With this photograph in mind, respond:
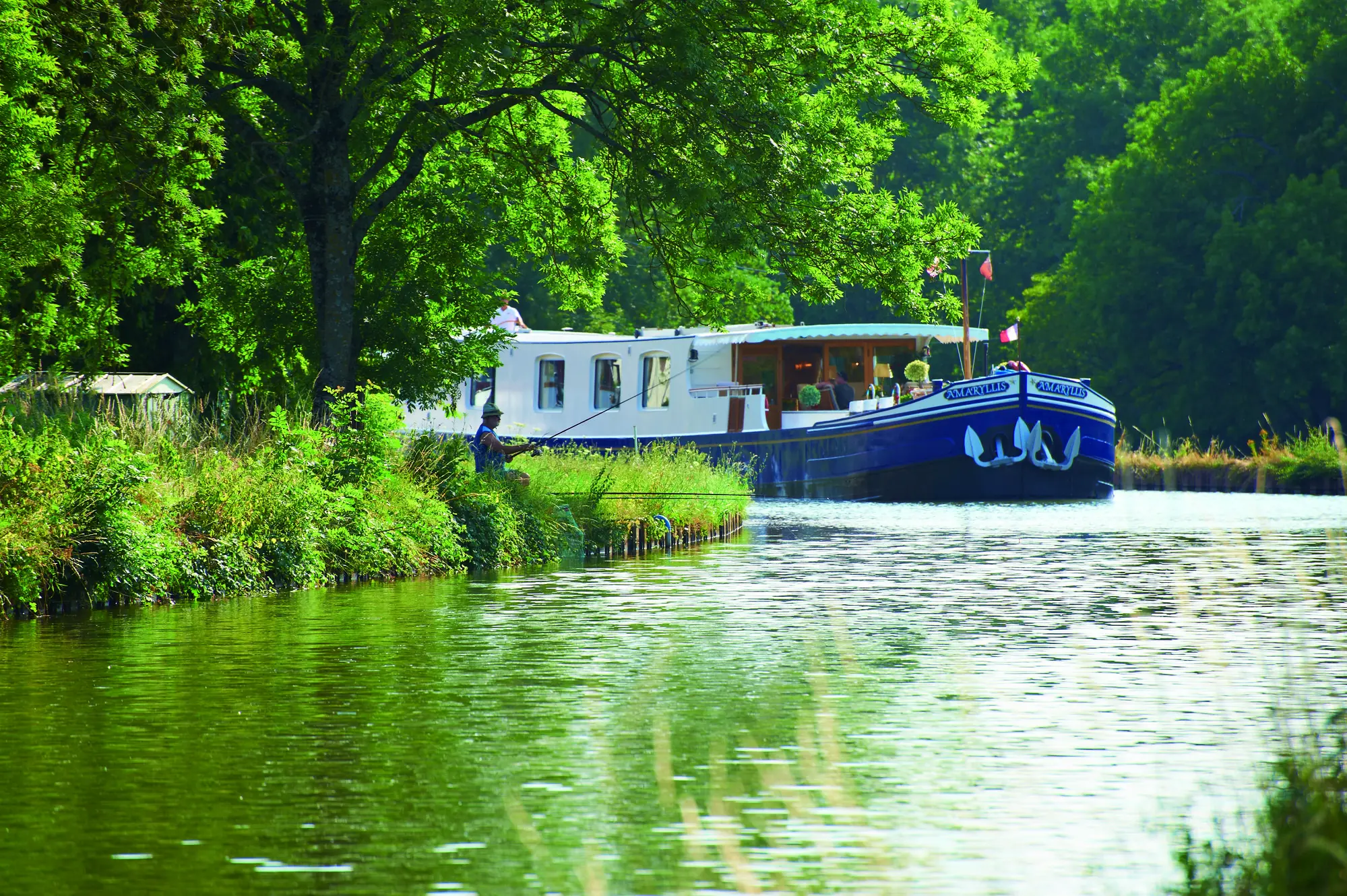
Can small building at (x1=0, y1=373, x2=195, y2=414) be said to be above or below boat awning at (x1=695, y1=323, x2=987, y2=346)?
below

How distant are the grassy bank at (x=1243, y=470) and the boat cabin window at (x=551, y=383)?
1350 centimetres

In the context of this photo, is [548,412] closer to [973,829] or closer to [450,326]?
[450,326]

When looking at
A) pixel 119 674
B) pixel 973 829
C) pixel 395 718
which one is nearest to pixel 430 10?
pixel 119 674

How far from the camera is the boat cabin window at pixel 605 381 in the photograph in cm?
4347

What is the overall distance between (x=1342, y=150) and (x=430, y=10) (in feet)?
131

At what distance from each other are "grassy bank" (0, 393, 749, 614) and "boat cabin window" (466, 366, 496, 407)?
20.4 metres

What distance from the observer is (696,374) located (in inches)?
1678

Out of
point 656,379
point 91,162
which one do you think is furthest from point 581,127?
point 656,379

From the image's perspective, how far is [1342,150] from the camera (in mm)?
53531

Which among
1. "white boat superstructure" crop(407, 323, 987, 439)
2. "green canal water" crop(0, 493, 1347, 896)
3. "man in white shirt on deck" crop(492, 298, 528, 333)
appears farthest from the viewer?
"man in white shirt on deck" crop(492, 298, 528, 333)

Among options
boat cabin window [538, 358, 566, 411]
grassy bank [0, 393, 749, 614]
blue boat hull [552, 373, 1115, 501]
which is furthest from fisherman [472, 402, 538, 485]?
boat cabin window [538, 358, 566, 411]

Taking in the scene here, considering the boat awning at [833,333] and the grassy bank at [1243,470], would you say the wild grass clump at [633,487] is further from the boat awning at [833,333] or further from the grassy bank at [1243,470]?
the grassy bank at [1243,470]

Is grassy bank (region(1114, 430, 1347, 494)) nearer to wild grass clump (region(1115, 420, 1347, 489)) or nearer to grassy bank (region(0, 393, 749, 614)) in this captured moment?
wild grass clump (region(1115, 420, 1347, 489))

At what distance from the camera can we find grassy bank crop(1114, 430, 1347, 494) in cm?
4059
